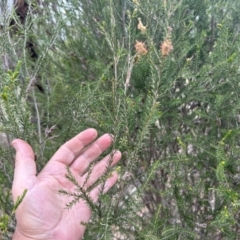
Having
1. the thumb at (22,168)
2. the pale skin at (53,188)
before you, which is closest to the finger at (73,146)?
the pale skin at (53,188)

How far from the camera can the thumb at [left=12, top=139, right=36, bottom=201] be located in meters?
1.64

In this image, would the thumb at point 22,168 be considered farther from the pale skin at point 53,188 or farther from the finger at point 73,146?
the finger at point 73,146

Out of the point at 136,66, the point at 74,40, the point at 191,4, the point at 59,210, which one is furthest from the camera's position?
the point at 74,40

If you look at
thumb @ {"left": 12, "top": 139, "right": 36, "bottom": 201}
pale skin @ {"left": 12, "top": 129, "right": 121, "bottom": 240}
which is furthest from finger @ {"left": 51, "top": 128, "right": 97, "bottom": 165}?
thumb @ {"left": 12, "top": 139, "right": 36, "bottom": 201}

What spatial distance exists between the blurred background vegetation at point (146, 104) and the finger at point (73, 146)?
86 millimetres

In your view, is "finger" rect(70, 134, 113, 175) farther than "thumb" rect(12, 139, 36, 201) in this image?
Yes

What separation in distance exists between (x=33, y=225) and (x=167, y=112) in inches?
40.3

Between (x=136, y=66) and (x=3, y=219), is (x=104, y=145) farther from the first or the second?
(x=3, y=219)

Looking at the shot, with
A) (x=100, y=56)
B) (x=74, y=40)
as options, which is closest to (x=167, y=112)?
(x=100, y=56)

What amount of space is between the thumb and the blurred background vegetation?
5 cm

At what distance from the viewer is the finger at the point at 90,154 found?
6.10ft

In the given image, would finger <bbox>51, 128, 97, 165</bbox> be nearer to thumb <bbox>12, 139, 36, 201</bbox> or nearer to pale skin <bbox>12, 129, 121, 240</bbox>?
pale skin <bbox>12, 129, 121, 240</bbox>

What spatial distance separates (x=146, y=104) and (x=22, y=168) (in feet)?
2.00

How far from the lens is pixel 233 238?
184cm
